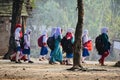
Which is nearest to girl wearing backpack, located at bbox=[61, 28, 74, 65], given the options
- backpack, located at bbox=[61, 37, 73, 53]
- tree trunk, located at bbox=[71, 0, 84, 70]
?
backpack, located at bbox=[61, 37, 73, 53]

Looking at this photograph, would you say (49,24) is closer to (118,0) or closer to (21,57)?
(118,0)

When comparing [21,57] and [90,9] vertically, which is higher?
[90,9]

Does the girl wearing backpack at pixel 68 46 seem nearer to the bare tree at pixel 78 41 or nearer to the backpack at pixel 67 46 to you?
the backpack at pixel 67 46

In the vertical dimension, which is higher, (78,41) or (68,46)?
(78,41)

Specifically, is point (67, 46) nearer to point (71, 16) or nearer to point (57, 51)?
point (57, 51)

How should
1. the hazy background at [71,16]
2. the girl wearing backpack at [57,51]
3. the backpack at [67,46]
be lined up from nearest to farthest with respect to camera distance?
1. the backpack at [67,46]
2. the girl wearing backpack at [57,51]
3. the hazy background at [71,16]

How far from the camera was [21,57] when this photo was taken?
23.0m

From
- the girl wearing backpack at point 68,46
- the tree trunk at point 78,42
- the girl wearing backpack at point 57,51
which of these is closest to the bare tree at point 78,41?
the tree trunk at point 78,42

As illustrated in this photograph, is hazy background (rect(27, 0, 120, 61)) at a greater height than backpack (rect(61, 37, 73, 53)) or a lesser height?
greater

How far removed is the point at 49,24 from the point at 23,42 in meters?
42.8

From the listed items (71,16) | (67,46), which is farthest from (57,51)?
(71,16)

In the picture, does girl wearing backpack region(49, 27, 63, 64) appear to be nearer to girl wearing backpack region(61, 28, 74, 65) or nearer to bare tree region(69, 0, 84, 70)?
girl wearing backpack region(61, 28, 74, 65)

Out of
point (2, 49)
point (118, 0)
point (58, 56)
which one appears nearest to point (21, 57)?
point (58, 56)

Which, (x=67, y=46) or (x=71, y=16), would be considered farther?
(x=71, y=16)
